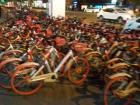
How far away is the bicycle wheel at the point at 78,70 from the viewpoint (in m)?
8.19

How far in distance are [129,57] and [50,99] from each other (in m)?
1.90

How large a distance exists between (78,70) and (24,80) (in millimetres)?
1512

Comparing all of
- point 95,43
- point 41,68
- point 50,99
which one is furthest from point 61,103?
point 95,43

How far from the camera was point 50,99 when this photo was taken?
23.9 ft

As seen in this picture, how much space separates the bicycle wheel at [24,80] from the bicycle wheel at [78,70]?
936 millimetres

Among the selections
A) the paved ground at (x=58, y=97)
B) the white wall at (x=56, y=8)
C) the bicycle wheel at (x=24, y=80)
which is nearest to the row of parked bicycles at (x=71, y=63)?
the bicycle wheel at (x=24, y=80)

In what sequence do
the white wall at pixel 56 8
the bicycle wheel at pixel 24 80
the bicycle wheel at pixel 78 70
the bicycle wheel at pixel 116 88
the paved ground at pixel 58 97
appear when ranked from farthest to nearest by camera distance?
the white wall at pixel 56 8 → the bicycle wheel at pixel 78 70 → the bicycle wheel at pixel 24 80 → the paved ground at pixel 58 97 → the bicycle wheel at pixel 116 88

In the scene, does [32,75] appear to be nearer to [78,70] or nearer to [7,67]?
[7,67]

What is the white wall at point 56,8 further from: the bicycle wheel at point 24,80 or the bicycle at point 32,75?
the bicycle wheel at point 24,80

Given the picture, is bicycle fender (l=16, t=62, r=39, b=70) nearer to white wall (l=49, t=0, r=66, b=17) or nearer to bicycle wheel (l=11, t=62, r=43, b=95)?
bicycle wheel (l=11, t=62, r=43, b=95)

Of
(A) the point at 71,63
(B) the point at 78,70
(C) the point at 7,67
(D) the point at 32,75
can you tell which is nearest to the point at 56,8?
(B) the point at 78,70

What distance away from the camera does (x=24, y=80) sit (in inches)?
288

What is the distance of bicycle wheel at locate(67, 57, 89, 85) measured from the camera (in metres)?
8.19

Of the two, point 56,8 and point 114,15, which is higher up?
point 56,8
